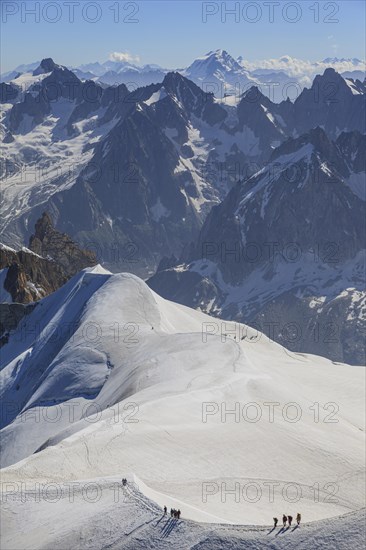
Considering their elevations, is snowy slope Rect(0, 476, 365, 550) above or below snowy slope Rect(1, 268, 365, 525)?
above

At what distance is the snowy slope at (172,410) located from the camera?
273 ft

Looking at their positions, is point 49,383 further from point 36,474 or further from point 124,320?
point 36,474

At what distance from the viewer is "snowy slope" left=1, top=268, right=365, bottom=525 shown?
83.2 m

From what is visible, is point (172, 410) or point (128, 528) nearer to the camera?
point (128, 528)

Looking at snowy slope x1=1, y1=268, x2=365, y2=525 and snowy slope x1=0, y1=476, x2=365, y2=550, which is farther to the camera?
snowy slope x1=1, y1=268, x2=365, y2=525

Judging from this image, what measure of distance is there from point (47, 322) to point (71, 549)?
352ft

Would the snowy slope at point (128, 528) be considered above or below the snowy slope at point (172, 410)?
above

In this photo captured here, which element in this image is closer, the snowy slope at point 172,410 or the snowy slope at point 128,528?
the snowy slope at point 128,528

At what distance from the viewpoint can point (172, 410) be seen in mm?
101188

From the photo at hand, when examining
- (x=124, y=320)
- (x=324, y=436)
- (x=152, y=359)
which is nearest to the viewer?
(x=324, y=436)

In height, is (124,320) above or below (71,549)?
below

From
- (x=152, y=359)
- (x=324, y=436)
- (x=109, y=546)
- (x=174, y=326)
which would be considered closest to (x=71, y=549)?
(x=109, y=546)

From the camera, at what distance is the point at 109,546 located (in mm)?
62000

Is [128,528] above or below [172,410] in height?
above
